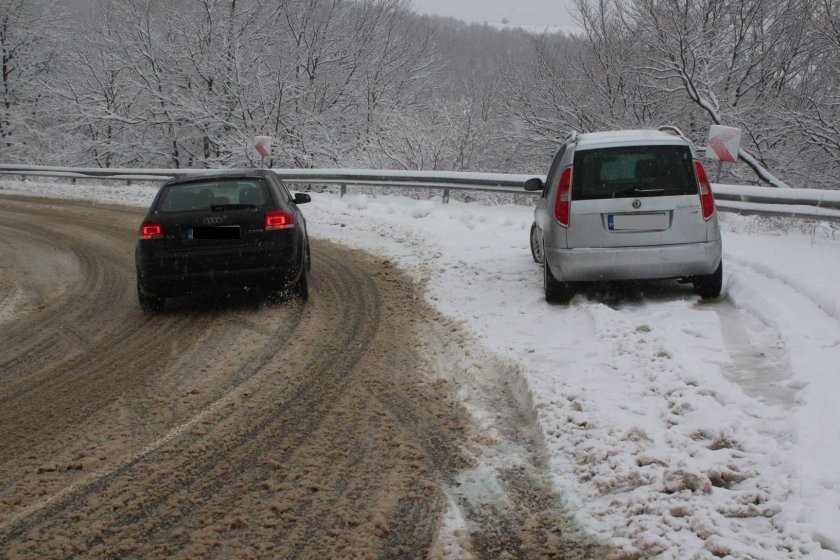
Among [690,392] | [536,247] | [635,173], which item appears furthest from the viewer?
[536,247]

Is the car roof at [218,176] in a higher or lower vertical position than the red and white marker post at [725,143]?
lower

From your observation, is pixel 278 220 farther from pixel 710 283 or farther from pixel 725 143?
pixel 725 143

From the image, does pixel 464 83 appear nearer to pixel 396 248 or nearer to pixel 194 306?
pixel 396 248

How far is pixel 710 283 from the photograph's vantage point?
7.00 m

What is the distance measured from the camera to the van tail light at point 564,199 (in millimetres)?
6879

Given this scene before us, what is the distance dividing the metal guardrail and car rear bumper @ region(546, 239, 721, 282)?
13.0 feet

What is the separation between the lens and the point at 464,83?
3281 centimetres

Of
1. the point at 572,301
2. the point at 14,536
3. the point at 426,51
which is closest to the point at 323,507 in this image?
the point at 14,536

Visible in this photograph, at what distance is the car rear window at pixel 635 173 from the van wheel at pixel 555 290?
2.93 ft

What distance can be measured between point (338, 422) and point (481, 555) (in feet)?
5.62

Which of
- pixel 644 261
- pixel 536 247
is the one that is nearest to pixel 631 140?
pixel 644 261

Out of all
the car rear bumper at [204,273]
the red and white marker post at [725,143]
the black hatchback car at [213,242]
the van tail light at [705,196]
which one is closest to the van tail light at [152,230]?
the black hatchback car at [213,242]

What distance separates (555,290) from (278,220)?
3014 mm

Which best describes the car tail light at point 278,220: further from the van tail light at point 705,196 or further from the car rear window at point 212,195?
the van tail light at point 705,196
